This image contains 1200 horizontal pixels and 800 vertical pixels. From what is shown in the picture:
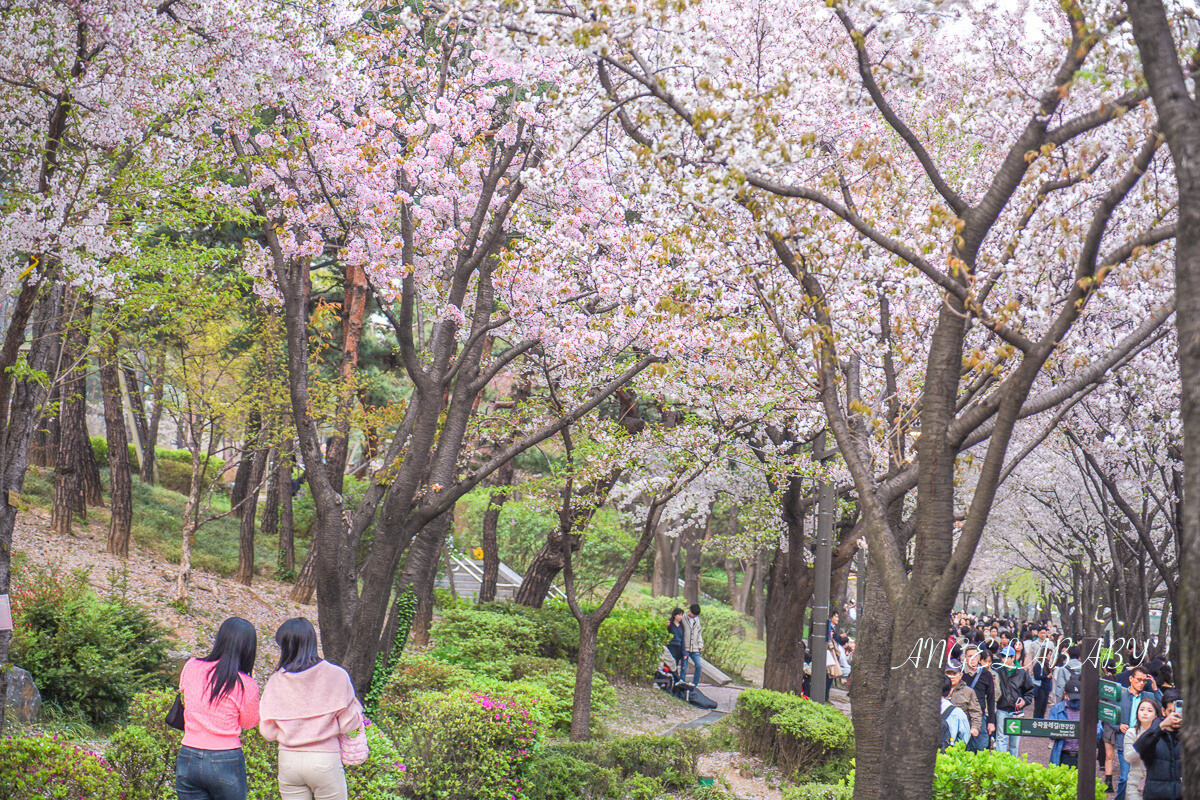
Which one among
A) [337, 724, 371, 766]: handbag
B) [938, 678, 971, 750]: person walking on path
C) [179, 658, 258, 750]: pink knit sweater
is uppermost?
[179, 658, 258, 750]: pink knit sweater

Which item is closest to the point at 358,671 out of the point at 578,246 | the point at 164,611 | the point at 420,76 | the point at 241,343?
the point at 578,246

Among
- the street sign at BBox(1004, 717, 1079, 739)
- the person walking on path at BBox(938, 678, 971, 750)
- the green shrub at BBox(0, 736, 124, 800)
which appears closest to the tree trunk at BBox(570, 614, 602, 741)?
the person walking on path at BBox(938, 678, 971, 750)

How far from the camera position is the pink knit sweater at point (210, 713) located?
446 cm

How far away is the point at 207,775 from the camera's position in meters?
4.44

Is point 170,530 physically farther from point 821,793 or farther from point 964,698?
point 964,698

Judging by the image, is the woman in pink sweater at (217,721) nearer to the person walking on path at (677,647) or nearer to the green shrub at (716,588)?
the person walking on path at (677,647)

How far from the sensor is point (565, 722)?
477 inches

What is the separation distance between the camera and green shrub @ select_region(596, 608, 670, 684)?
1636 cm

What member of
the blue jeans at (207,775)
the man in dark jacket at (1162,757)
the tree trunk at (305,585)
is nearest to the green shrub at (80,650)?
the blue jeans at (207,775)

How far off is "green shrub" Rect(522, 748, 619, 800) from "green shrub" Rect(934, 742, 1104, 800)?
9.24 ft

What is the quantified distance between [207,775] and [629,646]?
12.6 meters

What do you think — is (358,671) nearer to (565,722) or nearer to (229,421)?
(565,722)

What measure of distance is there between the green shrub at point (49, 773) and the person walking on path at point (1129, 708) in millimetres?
8149

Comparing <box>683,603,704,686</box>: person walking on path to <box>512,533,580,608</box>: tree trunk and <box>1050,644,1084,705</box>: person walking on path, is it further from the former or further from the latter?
<box>1050,644,1084,705</box>: person walking on path
